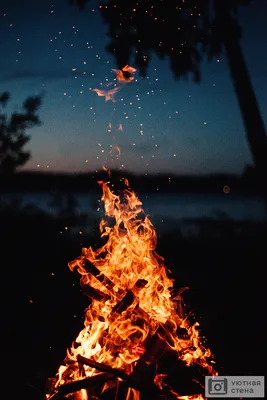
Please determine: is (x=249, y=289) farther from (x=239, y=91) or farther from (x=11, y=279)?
(x=11, y=279)

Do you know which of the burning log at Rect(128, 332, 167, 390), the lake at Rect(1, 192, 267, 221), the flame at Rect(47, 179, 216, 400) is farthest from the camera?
the lake at Rect(1, 192, 267, 221)

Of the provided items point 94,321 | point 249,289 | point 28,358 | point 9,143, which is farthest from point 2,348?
point 9,143

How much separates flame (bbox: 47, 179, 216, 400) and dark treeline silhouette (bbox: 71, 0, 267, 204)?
2.57 m

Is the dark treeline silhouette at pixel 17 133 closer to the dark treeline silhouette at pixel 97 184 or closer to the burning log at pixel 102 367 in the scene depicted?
the dark treeline silhouette at pixel 97 184

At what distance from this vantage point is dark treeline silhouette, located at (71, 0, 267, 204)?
589 centimetres

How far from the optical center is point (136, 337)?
11.8 feet

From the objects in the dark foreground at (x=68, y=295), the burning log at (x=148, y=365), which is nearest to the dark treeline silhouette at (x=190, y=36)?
the dark foreground at (x=68, y=295)

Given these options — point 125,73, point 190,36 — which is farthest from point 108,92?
point 190,36

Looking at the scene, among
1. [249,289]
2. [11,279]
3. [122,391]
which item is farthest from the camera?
[11,279]

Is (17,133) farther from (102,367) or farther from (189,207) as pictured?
(189,207)

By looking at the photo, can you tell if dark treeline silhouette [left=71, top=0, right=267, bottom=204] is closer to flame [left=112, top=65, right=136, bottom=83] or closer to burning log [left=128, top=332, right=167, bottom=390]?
flame [left=112, top=65, right=136, bottom=83]

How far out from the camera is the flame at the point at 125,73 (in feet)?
16.9

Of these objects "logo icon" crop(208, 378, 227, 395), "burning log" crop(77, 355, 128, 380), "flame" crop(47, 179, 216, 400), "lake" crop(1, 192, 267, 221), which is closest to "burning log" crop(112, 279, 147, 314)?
"flame" crop(47, 179, 216, 400)

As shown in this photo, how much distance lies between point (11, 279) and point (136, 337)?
201 inches
